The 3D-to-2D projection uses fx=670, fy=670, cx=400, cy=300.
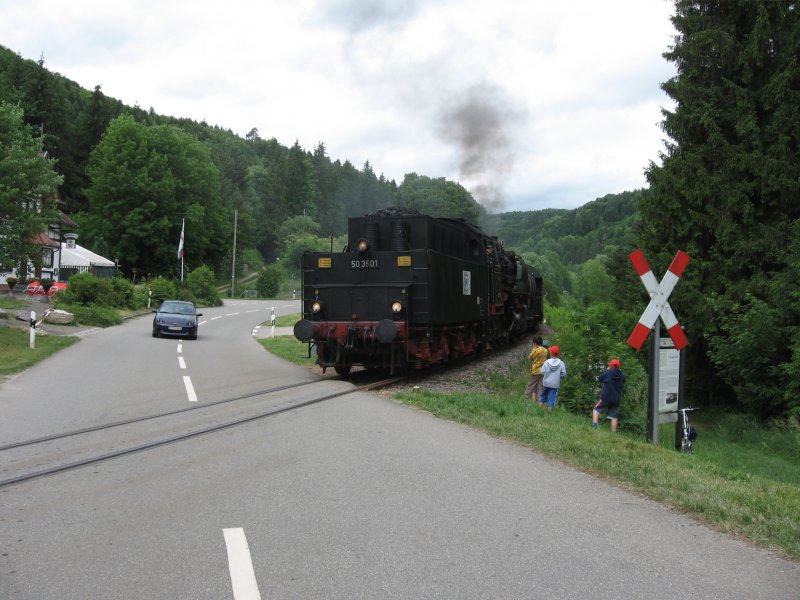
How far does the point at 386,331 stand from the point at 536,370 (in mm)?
2885

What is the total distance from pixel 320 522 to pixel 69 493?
7.24ft

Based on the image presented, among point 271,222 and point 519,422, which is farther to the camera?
point 271,222

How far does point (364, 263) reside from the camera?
1377 cm

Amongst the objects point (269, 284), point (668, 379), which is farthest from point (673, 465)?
point (269, 284)

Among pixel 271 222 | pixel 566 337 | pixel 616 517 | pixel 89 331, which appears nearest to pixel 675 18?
pixel 566 337

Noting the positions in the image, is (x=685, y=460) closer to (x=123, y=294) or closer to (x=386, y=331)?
(x=386, y=331)

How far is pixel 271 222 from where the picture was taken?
10412 centimetres

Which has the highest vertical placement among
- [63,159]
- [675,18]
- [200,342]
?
[63,159]

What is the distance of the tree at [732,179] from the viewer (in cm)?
1412

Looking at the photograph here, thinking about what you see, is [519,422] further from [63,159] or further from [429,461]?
[63,159]

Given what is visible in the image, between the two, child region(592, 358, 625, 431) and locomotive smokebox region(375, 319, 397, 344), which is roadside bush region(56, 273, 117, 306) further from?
child region(592, 358, 625, 431)

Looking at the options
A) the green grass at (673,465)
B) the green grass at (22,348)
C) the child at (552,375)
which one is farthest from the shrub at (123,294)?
the child at (552,375)

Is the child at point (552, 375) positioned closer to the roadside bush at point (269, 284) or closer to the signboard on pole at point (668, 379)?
the signboard on pole at point (668, 379)

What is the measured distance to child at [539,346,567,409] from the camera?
11609 mm
